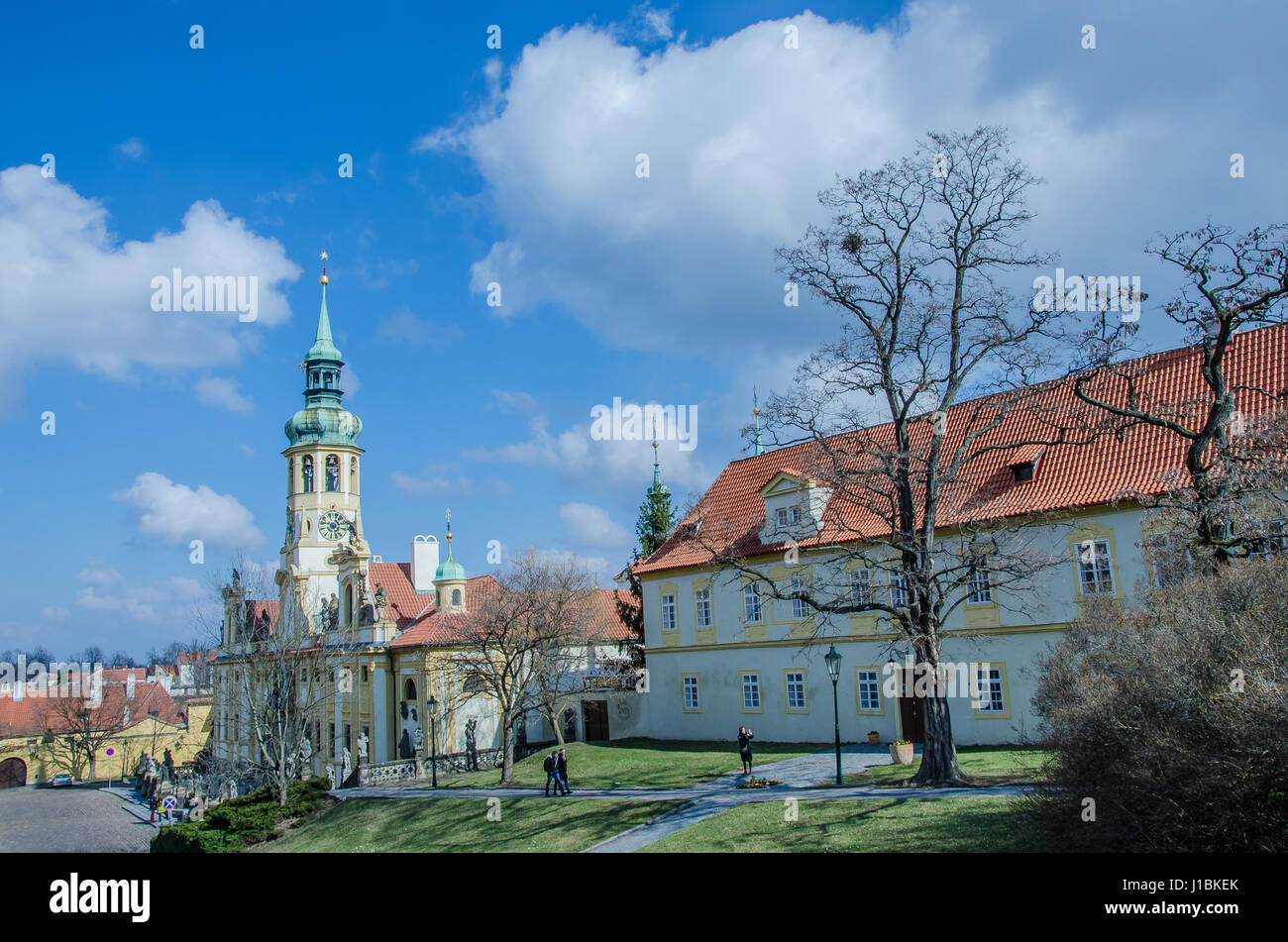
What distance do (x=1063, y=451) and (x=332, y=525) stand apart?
46570mm

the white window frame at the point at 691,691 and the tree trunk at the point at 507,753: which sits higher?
the white window frame at the point at 691,691

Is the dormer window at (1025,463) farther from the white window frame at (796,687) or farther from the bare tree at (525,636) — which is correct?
the bare tree at (525,636)

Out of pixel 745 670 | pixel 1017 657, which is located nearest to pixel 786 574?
pixel 745 670

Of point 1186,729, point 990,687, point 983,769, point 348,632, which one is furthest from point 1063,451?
point 348,632

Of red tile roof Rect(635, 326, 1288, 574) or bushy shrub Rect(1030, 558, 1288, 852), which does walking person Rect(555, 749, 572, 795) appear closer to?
red tile roof Rect(635, 326, 1288, 574)

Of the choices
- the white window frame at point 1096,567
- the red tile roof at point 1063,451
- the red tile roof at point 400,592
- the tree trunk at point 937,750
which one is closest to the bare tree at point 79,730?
the red tile roof at point 400,592

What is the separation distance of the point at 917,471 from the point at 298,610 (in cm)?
3813

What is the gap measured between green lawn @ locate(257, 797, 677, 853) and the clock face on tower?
30.4 metres

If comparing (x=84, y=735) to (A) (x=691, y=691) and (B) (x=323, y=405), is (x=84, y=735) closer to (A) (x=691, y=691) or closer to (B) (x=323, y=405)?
(B) (x=323, y=405)

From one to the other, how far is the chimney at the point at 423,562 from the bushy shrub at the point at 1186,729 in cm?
4443

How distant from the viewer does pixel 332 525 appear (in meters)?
61.6

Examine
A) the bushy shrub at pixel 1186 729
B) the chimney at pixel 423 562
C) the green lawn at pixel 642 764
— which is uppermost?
the chimney at pixel 423 562

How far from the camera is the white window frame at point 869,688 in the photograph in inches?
1275
